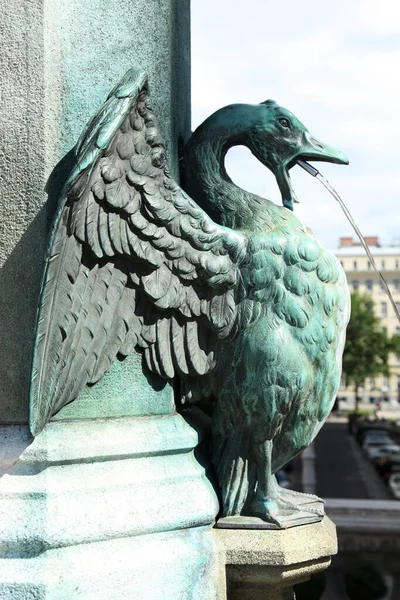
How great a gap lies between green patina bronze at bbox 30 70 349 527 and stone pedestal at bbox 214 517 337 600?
0.09 metres

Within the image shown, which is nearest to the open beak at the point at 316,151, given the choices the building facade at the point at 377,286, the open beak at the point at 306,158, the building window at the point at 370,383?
the open beak at the point at 306,158

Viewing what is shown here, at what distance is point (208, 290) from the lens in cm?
347

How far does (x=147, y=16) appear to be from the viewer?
3.55 meters

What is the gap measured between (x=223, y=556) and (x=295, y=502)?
0.52 metres

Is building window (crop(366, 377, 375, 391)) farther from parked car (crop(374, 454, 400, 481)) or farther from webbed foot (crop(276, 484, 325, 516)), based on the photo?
webbed foot (crop(276, 484, 325, 516))

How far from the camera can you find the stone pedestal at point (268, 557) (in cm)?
334

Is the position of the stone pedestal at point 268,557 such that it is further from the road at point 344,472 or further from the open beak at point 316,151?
the road at point 344,472

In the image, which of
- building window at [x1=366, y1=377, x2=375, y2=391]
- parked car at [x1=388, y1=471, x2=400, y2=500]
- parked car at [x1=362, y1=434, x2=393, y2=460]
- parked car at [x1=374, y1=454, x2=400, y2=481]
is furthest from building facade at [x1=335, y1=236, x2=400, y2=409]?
parked car at [x1=388, y1=471, x2=400, y2=500]

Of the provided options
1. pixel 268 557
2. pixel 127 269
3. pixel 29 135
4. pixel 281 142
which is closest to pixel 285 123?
pixel 281 142

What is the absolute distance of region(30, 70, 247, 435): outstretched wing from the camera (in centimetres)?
297

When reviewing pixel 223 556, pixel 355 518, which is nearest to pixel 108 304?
pixel 223 556

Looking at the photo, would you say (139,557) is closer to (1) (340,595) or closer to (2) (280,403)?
(2) (280,403)

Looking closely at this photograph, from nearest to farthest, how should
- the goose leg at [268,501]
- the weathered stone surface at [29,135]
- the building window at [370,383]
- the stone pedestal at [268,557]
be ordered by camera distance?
the weathered stone surface at [29,135]
the stone pedestal at [268,557]
the goose leg at [268,501]
the building window at [370,383]

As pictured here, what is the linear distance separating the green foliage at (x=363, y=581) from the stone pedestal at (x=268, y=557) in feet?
10.5
